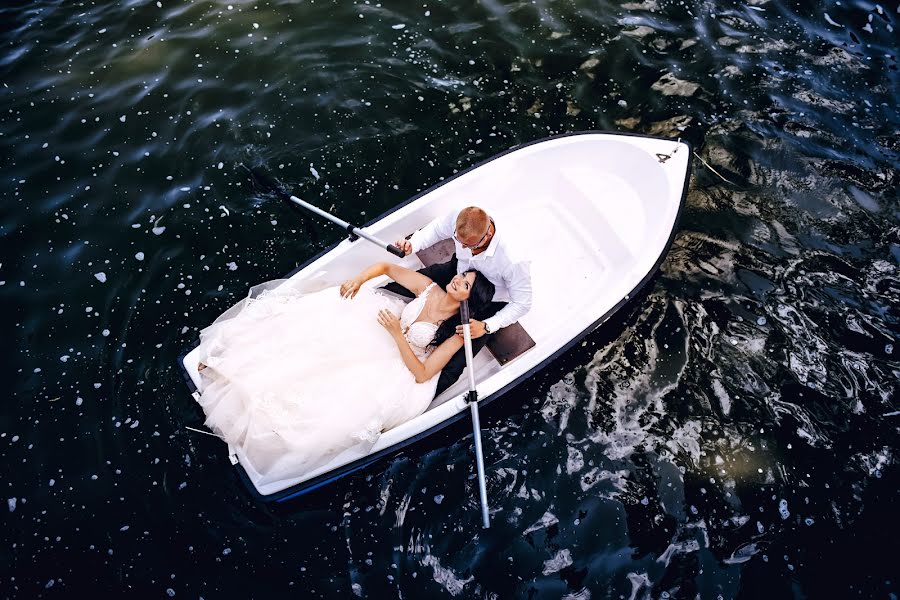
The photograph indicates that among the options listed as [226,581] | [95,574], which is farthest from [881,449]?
[95,574]

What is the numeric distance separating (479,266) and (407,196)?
6.45 ft

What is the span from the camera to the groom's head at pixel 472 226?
158 inches

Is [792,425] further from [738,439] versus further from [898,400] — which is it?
[898,400]

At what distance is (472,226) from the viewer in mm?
4012

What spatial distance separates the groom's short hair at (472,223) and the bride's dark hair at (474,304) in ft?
2.04

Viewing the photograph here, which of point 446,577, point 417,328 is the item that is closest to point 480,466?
point 446,577

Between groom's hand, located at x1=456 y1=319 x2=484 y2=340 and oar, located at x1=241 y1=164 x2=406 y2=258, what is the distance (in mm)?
808

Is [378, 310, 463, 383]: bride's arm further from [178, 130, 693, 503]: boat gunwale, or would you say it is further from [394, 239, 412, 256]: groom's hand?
[394, 239, 412, 256]: groom's hand

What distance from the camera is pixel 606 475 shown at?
4.71m

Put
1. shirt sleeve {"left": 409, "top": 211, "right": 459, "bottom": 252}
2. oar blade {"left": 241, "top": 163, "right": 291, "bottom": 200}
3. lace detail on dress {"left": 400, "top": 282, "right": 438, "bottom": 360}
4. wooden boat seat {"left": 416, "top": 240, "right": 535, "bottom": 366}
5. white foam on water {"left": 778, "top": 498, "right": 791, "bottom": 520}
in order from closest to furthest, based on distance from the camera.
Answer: lace detail on dress {"left": 400, "top": 282, "right": 438, "bottom": 360} → white foam on water {"left": 778, "top": 498, "right": 791, "bottom": 520} → wooden boat seat {"left": 416, "top": 240, "right": 535, "bottom": 366} → shirt sleeve {"left": 409, "top": 211, "right": 459, "bottom": 252} → oar blade {"left": 241, "top": 163, "right": 291, "bottom": 200}

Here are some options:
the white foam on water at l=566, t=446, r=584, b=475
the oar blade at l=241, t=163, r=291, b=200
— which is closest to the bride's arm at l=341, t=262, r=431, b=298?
the oar blade at l=241, t=163, r=291, b=200

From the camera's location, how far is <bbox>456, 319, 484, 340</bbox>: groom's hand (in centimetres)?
448

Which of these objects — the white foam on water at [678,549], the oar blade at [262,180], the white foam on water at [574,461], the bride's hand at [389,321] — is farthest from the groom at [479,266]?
the white foam on water at [678,549]

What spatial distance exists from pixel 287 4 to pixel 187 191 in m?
3.19
